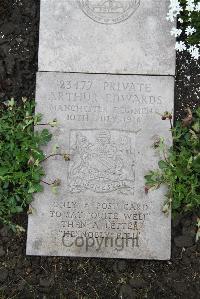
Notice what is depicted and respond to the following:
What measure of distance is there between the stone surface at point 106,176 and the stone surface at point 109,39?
0.46ft

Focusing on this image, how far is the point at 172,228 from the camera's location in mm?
3951

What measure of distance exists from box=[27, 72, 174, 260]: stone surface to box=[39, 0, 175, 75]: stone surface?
0.14 m

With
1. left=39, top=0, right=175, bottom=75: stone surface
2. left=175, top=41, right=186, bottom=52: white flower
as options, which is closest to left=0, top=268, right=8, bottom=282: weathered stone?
left=39, top=0, right=175, bottom=75: stone surface

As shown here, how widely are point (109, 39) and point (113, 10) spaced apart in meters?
0.25

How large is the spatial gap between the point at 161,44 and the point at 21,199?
5.59 ft

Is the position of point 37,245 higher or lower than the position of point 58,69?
lower

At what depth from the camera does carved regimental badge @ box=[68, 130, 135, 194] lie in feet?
12.7

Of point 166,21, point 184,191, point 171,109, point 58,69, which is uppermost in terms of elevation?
point 166,21

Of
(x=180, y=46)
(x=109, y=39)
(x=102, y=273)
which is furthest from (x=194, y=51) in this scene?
(x=102, y=273)

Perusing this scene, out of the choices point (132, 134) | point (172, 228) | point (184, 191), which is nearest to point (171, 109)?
point (132, 134)

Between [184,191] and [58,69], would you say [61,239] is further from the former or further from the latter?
[58,69]

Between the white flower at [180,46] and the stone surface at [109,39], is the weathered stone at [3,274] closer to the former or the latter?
the stone surface at [109,39]

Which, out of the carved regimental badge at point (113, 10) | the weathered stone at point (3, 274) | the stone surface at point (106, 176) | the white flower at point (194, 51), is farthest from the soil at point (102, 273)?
the carved regimental badge at point (113, 10)

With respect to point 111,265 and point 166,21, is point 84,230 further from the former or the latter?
point 166,21
